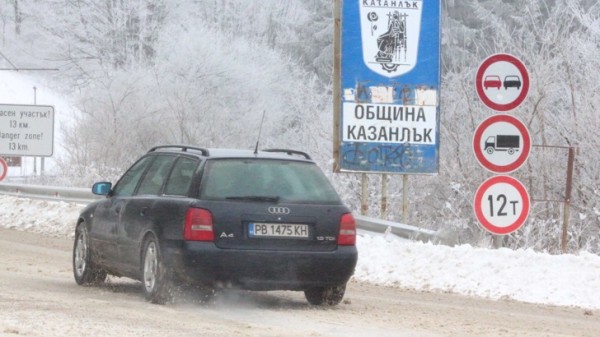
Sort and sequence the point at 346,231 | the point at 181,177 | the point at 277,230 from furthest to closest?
the point at 181,177 → the point at 346,231 → the point at 277,230

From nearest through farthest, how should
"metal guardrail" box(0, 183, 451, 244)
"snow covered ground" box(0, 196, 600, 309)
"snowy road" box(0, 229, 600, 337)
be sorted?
"snowy road" box(0, 229, 600, 337)
"snow covered ground" box(0, 196, 600, 309)
"metal guardrail" box(0, 183, 451, 244)

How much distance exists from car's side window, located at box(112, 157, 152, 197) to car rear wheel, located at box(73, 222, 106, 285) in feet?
2.08

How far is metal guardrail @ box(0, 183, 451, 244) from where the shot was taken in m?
15.3

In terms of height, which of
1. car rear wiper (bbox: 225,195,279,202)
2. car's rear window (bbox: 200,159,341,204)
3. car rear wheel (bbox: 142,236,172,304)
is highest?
car's rear window (bbox: 200,159,341,204)

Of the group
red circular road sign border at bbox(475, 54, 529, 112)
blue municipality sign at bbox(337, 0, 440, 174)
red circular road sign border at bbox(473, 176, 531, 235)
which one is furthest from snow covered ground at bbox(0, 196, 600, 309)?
blue municipality sign at bbox(337, 0, 440, 174)

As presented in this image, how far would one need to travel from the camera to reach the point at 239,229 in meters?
10.5

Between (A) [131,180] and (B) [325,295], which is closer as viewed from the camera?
(B) [325,295]

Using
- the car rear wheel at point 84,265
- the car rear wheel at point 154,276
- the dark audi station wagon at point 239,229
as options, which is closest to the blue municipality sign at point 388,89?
the car rear wheel at point 84,265

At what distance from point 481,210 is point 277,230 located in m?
2.83

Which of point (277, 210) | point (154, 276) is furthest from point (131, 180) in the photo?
point (277, 210)

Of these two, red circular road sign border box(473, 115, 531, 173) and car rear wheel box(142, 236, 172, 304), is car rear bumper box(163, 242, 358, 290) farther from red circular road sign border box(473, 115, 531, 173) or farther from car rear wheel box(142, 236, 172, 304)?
red circular road sign border box(473, 115, 531, 173)

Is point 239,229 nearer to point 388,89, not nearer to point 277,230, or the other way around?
Answer: point 277,230

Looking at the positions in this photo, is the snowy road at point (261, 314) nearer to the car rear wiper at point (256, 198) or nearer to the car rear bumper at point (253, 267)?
the car rear bumper at point (253, 267)

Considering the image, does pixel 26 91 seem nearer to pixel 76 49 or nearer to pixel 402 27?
pixel 76 49
